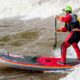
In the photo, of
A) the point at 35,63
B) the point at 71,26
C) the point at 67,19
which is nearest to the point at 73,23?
the point at 71,26

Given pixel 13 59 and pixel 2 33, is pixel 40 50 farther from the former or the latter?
pixel 2 33

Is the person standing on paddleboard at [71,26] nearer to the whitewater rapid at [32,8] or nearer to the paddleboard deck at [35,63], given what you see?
the paddleboard deck at [35,63]

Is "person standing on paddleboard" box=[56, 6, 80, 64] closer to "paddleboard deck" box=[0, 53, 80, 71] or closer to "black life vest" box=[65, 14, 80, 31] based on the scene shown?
"black life vest" box=[65, 14, 80, 31]

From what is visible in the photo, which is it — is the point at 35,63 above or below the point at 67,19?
below

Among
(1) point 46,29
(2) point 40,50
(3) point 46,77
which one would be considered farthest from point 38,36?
(3) point 46,77

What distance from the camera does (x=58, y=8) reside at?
25.0 m

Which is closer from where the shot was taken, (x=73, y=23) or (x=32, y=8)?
(x=73, y=23)

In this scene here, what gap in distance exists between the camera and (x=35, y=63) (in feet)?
39.5

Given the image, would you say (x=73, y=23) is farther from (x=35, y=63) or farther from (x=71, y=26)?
(x=35, y=63)

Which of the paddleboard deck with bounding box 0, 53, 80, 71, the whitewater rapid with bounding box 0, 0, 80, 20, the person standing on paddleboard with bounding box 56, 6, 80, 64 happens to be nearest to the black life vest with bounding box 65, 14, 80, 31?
the person standing on paddleboard with bounding box 56, 6, 80, 64

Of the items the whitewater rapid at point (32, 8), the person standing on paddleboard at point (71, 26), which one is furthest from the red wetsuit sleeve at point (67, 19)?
the whitewater rapid at point (32, 8)

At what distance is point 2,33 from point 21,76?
936 cm

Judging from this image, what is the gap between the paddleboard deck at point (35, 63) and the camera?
460 inches

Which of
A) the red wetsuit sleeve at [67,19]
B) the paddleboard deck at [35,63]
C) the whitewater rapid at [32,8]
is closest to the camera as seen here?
the red wetsuit sleeve at [67,19]
